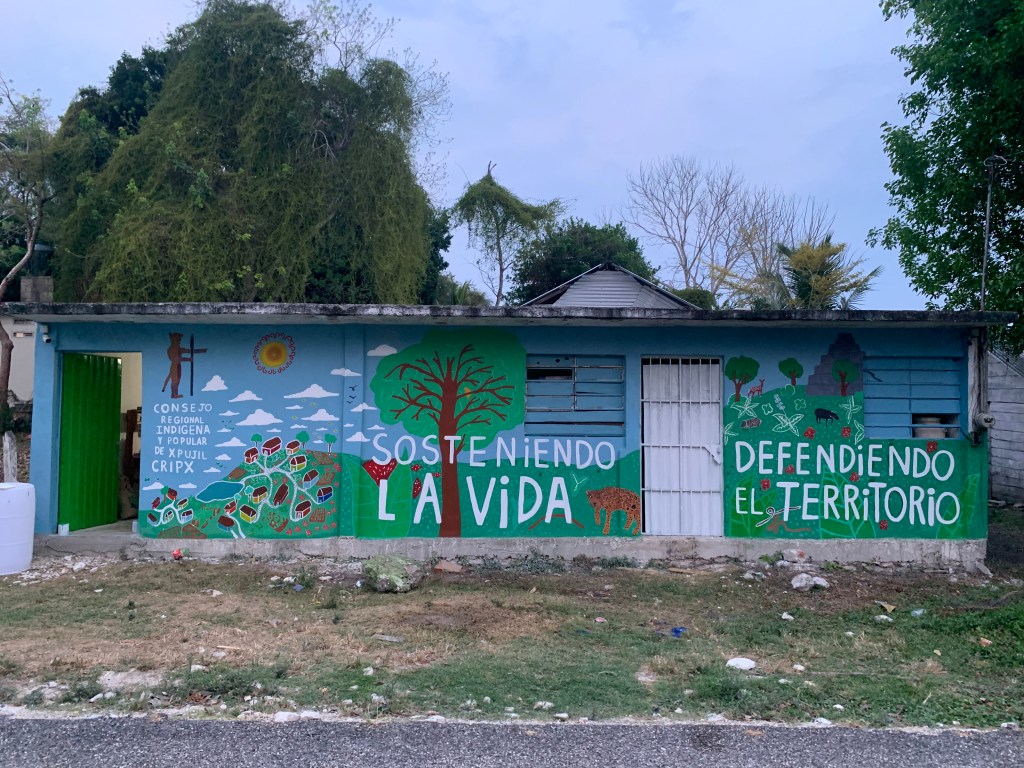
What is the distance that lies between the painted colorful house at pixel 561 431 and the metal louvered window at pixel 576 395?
0.07ft

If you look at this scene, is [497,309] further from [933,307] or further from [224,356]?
[933,307]

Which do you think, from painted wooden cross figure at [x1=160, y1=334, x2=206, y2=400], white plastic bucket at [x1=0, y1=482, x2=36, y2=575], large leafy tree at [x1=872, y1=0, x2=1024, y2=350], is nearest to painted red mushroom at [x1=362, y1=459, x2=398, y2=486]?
painted wooden cross figure at [x1=160, y1=334, x2=206, y2=400]

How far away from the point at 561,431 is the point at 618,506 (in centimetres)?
98

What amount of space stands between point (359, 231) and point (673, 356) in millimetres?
11991

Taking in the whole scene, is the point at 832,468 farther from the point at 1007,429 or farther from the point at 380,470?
the point at 1007,429

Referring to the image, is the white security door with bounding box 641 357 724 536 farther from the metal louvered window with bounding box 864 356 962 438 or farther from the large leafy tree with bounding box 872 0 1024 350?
the large leafy tree with bounding box 872 0 1024 350

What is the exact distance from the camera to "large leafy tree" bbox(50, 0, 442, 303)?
16.3 m

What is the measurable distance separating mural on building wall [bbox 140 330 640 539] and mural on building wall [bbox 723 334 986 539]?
3.99 ft

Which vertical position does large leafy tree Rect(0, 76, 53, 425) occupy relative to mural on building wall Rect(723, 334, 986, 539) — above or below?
above

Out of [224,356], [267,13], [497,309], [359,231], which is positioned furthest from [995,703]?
[267,13]

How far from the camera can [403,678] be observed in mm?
4676

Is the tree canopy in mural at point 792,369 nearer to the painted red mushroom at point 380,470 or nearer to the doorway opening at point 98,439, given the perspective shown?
the painted red mushroom at point 380,470

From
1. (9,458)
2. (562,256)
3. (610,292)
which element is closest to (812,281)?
(610,292)

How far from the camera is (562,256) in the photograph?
27.4 m
